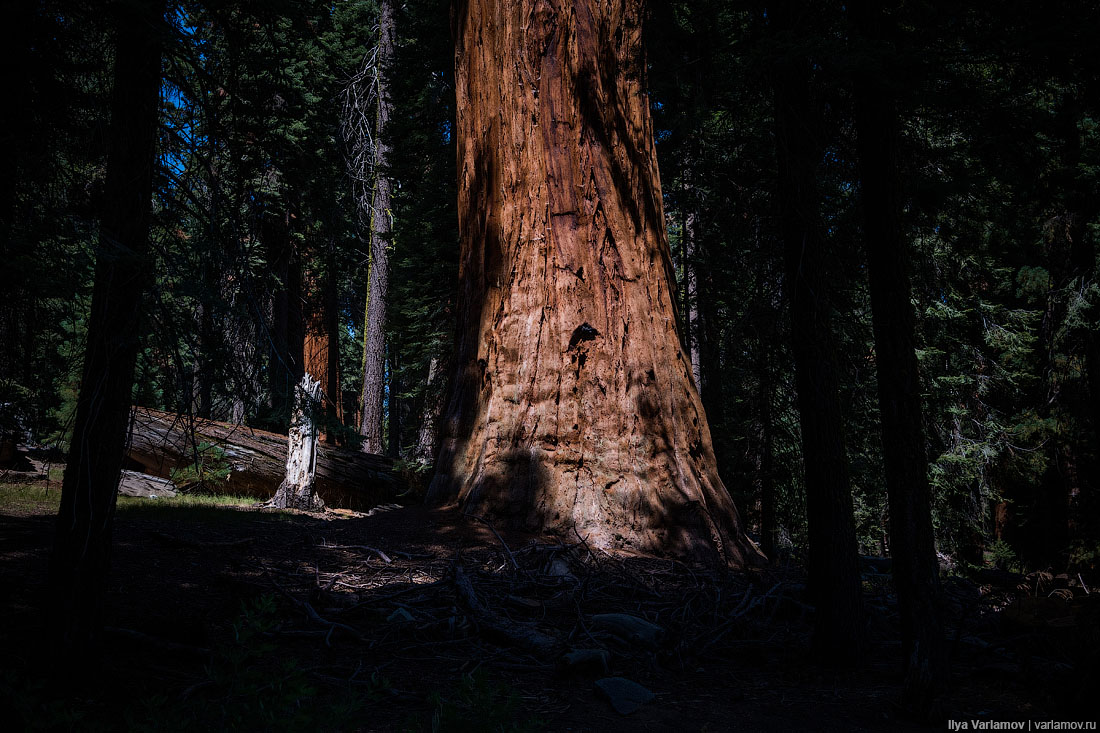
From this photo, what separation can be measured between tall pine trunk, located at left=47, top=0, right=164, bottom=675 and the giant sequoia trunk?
139 inches

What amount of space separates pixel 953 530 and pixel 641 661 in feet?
46.1

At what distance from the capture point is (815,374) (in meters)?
4.05

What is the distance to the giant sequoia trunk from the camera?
6121 millimetres

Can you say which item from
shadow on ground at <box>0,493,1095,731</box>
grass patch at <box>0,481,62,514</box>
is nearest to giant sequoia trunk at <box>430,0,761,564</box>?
shadow on ground at <box>0,493,1095,731</box>

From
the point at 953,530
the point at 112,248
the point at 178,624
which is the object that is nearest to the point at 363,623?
the point at 178,624

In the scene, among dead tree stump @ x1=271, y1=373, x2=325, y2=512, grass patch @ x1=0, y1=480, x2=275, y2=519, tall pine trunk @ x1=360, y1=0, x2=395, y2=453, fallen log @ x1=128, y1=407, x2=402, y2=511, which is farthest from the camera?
tall pine trunk @ x1=360, y1=0, x2=395, y2=453

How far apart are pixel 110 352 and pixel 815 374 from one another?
386cm

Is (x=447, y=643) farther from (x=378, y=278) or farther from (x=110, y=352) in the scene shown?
(x=378, y=278)

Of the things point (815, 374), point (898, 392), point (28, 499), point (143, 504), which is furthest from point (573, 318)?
point (28, 499)

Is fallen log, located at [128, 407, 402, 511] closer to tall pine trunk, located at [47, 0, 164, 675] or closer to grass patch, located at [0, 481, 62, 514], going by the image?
grass patch, located at [0, 481, 62, 514]

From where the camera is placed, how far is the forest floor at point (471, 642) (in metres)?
2.57

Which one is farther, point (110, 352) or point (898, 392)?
point (898, 392)

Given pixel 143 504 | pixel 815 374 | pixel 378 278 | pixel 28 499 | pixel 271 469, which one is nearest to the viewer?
pixel 815 374

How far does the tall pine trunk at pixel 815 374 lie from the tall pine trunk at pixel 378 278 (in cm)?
1287
